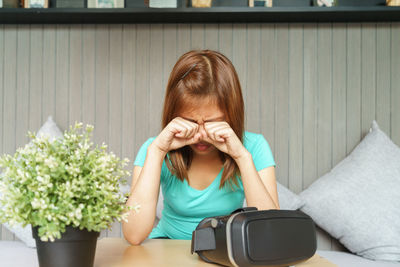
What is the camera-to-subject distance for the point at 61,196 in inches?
24.8

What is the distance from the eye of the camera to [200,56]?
1.25 metres

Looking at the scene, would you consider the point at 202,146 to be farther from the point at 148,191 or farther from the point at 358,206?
the point at 358,206

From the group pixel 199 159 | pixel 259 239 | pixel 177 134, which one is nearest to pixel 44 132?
pixel 199 159

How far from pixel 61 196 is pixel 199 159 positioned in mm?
798

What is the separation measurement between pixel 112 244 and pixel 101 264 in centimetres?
22

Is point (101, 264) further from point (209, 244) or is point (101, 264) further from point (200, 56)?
point (200, 56)

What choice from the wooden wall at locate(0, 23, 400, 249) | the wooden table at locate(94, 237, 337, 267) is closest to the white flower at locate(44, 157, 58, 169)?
the wooden table at locate(94, 237, 337, 267)

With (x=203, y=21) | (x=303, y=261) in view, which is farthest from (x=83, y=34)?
(x=303, y=261)

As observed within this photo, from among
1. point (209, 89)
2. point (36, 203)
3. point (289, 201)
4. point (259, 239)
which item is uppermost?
point (209, 89)

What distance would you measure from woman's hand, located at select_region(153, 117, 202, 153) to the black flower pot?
0.49 m

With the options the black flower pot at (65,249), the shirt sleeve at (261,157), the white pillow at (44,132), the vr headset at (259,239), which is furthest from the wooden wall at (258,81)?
the black flower pot at (65,249)

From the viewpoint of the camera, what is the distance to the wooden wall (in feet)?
6.94

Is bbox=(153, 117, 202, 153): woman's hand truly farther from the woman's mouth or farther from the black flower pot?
the black flower pot

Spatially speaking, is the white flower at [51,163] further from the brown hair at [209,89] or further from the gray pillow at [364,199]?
the gray pillow at [364,199]
